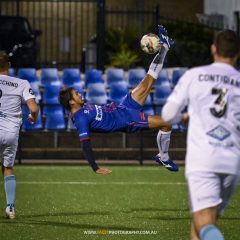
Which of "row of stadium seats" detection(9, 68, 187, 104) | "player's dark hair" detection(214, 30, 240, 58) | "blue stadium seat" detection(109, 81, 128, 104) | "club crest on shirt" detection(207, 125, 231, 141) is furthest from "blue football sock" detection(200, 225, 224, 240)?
"blue stadium seat" detection(109, 81, 128, 104)

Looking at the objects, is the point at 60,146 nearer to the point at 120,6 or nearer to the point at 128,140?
the point at 128,140

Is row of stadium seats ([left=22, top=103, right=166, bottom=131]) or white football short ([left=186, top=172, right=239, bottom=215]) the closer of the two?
white football short ([left=186, top=172, right=239, bottom=215])

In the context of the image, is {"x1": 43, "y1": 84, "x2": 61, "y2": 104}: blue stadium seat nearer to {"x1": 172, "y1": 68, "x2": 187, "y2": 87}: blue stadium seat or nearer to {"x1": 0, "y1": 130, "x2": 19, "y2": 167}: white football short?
{"x1": 172, "y1": 68, "x2": 187, "y2": 87}: blue stadium seat

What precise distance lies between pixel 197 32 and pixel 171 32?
30.6 inches

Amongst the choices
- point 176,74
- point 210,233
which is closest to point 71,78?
point 176,74

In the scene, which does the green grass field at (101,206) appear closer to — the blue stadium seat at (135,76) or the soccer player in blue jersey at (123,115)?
the soccer player in blue jersey at (123,115)

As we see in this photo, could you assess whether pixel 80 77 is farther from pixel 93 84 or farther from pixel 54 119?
pixel 54 119

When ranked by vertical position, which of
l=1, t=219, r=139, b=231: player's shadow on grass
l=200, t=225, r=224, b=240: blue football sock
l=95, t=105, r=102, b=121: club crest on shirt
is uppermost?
l=200, t=225, r=224, b=240: blue football sock

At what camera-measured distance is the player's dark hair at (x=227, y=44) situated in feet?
28.7

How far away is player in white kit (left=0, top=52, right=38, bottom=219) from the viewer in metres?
13.4

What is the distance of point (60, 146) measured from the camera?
2467 centimetres

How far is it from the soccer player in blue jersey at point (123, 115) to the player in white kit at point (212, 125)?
479cm

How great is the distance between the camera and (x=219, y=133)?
28.8ft

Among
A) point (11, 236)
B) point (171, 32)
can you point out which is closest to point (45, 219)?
point (11, 236)
